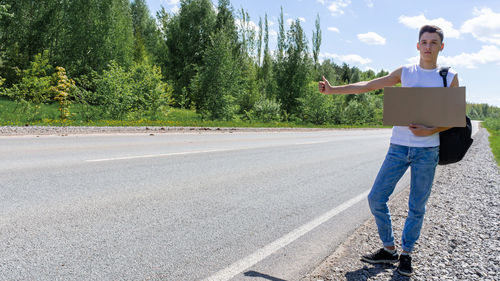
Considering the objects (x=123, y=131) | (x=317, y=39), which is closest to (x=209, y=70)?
(x=123, y=131)

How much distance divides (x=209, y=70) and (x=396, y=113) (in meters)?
22.7

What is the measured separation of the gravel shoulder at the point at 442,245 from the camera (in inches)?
123

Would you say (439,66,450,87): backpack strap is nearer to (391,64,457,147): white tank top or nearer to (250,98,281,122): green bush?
(391,64,457,147): white tank top

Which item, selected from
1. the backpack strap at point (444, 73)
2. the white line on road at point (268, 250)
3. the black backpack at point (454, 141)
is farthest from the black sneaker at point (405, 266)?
the backpack strap at point (444, 73)

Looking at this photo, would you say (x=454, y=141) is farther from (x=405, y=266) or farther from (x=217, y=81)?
(x=217, y=81)

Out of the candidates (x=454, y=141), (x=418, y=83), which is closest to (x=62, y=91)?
(x=418, y=83)

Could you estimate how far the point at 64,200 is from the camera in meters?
4.60

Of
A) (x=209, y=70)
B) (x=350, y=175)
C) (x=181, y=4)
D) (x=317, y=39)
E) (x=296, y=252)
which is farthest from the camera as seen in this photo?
(x=317, y=39)

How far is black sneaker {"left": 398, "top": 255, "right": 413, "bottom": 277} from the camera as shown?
3.11 meters

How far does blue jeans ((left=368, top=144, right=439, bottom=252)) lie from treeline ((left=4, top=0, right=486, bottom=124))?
1616cm

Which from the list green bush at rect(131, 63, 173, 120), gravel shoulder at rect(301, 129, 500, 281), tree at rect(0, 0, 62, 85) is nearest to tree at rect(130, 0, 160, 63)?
tree at rect(0, 0, 62, 85)

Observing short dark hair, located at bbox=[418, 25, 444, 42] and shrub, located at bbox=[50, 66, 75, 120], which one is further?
shrub, located at bbox=[50, 66, 75, 120]

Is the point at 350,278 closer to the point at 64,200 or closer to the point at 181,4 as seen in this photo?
the point at 64,200

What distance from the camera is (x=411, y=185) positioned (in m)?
3.15
